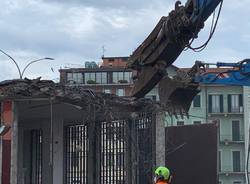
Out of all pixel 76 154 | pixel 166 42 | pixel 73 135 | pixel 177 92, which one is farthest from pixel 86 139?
pixel 166 42

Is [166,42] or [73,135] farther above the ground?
[166,42]

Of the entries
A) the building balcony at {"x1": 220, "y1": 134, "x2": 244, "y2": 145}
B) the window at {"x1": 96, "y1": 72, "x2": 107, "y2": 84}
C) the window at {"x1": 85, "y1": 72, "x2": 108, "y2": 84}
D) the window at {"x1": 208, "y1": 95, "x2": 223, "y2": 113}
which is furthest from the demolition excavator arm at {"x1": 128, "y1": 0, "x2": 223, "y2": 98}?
the window at {"x1": 85, "y1": 72, "x2": 108, "y2": 84}

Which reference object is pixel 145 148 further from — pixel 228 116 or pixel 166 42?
pixel 228 116

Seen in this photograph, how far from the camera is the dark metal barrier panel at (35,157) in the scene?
29.2 m

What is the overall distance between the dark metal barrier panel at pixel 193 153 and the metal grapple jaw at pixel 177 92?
897cm

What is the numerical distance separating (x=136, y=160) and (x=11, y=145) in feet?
15.3

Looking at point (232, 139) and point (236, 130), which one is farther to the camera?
point (236, 130)

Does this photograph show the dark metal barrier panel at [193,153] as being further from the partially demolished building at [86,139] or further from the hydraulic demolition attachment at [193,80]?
the hydraulic demolition attachment at [193,80]

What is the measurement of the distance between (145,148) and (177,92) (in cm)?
713

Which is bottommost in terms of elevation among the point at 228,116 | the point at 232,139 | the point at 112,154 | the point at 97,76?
the point at 232,139

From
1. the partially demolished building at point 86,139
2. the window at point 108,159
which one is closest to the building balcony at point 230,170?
the partially demolished building at point 86,139

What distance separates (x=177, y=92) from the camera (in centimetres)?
1475

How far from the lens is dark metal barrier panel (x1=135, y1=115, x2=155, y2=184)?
69.4 feet

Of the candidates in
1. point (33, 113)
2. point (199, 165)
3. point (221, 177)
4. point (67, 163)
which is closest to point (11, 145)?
point (33, 113)
